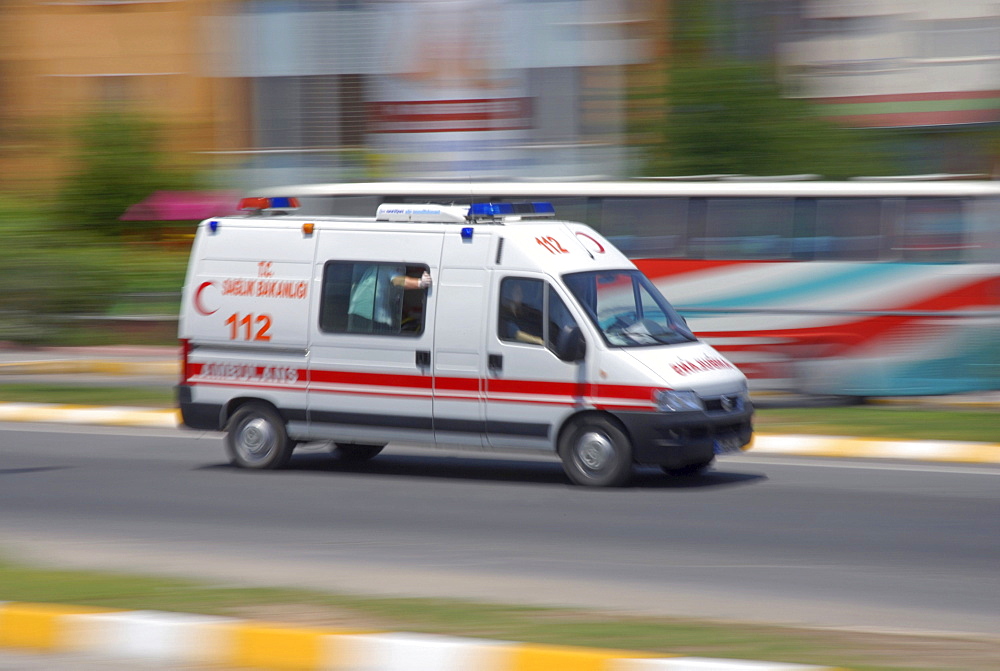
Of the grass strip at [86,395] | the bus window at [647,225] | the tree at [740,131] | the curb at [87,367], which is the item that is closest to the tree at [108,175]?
the curb at [87,367]

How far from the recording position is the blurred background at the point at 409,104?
24.8 meters

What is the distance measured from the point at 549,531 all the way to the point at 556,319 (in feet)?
6.95

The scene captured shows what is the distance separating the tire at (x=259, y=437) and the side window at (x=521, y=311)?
2.08 meters

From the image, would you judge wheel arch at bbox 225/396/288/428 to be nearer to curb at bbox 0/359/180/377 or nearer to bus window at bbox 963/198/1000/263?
bus window at bbox 963/198/1000/263

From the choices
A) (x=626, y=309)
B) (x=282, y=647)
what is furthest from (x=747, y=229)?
(x=282, y=647)

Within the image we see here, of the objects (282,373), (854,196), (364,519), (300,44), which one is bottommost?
(364,519)

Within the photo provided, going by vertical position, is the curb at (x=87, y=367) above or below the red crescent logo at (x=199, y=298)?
below

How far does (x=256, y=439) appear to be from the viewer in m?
11.4

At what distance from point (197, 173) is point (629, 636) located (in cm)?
2556

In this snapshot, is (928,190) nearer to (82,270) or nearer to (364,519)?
(364,519)

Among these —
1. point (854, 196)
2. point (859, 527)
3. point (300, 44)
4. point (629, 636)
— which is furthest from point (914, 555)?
point (300, 44)

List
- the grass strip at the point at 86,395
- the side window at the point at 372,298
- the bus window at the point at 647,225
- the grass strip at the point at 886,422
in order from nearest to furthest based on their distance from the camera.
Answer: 1. the side window at the point at 372,298
2. the grass strip at the point at 886,422
3. the grass strip at the point at 86,395
4. the bus window at the point at 647,225

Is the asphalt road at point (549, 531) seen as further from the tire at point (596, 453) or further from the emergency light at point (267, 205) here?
the emergency light at point (267, 205)

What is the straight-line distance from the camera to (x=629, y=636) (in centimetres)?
573
